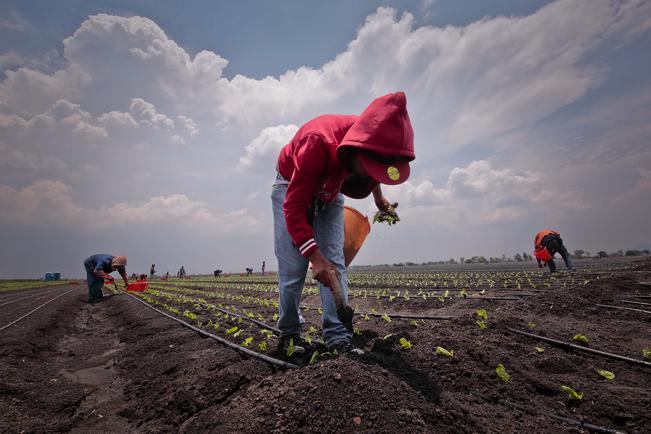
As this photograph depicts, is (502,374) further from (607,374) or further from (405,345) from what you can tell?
(607,374)

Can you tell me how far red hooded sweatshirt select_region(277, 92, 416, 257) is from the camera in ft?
6.91

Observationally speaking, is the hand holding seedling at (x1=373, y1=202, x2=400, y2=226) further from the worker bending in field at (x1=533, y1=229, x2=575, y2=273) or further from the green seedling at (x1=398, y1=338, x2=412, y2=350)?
the worker bending in field at (x1=533, y1=229, x2=575, y2=273)

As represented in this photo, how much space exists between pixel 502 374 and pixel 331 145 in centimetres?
206

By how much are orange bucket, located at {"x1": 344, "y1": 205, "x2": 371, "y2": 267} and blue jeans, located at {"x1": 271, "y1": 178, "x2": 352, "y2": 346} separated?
39.3 inches

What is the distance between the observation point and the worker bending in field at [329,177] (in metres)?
2.13

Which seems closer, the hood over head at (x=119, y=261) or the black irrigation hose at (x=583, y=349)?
the black irrigation hose at (x=583, y=349)

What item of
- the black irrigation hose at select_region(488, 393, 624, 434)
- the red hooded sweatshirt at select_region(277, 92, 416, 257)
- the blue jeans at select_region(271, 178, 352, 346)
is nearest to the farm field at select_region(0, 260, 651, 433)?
the black irrigation hose at select_region(488, 393, 624, 434)

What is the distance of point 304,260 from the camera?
9.48ft

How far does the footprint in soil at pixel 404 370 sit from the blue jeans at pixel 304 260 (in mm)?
403

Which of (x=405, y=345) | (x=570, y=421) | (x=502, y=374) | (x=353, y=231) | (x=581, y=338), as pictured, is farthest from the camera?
(x=353, y=231)

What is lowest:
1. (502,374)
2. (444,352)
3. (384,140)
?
(502,374)

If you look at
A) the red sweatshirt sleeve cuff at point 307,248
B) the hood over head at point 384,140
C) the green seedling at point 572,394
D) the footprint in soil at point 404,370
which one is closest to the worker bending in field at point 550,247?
the green seedling at point 572,394

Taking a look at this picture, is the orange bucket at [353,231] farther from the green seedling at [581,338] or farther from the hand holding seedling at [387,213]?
the green seedling at [581,338]

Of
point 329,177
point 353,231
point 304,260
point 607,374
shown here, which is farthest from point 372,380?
point 353,231
